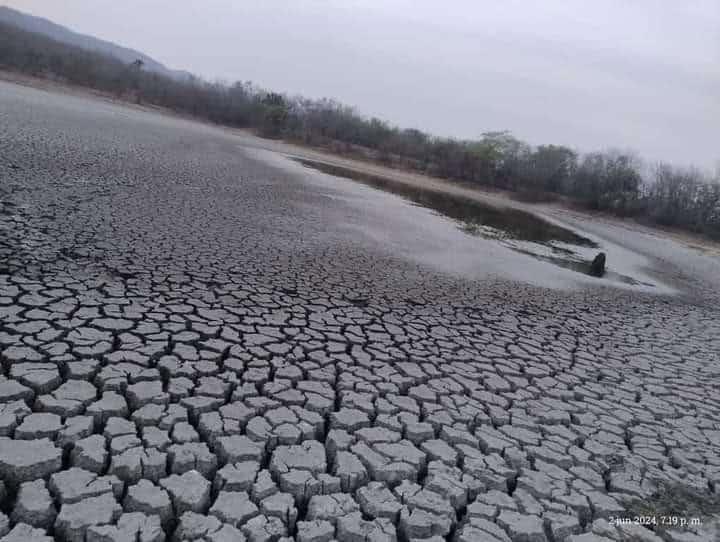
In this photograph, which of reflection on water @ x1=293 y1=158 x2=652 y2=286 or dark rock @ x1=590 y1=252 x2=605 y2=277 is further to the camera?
reflection on water @ x1=293 y1=158 x2=652 y2=286

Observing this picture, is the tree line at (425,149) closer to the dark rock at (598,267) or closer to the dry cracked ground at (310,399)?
the dark rock at (598,267)

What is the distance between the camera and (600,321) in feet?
22.6

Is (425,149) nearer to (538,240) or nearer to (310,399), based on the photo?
(538,240)

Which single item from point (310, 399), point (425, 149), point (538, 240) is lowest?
point (310, 399)

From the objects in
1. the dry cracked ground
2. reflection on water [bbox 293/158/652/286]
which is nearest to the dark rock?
reflection on water [bbox 293/158/652/286]

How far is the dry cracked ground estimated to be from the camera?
2.35 meters

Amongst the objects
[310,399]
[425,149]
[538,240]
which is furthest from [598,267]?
[425,149]

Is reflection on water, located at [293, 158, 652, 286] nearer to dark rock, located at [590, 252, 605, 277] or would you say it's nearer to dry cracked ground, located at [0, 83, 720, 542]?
dark rock, located at [590, 252, 605, 277]

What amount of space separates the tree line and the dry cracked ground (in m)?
30.6

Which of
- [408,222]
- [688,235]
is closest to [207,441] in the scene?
[408,222]

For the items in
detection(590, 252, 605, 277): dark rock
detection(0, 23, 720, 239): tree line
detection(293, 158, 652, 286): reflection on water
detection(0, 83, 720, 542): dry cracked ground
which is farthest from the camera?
detection(0, 23, 720, 239): tree line

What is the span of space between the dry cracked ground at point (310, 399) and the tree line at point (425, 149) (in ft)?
100

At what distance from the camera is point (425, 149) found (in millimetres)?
43531

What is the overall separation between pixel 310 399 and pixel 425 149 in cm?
4234
